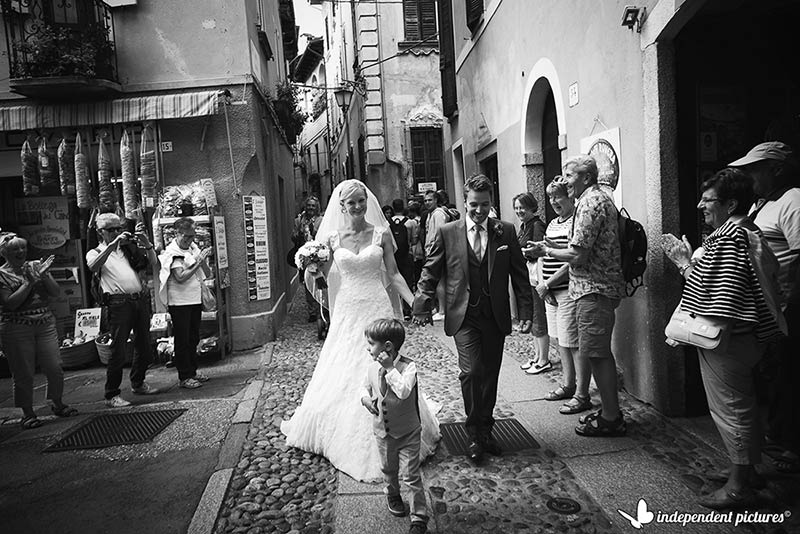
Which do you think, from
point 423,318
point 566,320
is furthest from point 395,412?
point 566,320

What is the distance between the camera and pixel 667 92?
14.8 feet

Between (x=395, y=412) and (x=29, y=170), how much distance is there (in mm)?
7133

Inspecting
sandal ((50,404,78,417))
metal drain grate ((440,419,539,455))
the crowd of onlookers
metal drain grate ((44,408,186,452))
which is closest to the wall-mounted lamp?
the crowd of onlookers

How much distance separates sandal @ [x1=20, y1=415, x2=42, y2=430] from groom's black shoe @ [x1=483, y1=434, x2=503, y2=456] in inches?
171

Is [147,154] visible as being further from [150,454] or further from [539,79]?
[539,79]

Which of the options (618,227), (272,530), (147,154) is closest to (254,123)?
(147,154)

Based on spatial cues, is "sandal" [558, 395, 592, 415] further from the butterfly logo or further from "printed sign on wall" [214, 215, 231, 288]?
"printed sign on wall" [214, 215, 231, 288]

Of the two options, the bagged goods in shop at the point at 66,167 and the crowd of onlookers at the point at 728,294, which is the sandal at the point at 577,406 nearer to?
the crowd of onlookers at the point at 728,294

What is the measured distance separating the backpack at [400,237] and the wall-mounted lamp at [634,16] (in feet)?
18.1

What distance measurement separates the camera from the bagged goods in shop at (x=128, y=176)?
309 inches

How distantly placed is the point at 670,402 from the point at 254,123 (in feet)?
21.7

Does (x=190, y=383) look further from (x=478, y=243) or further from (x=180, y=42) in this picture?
(x=180, y=42)

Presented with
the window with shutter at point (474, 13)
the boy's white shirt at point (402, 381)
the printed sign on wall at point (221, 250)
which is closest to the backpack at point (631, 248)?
the boy's white shirt at point (402, 381)

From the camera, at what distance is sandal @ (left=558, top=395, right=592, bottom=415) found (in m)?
4.98
